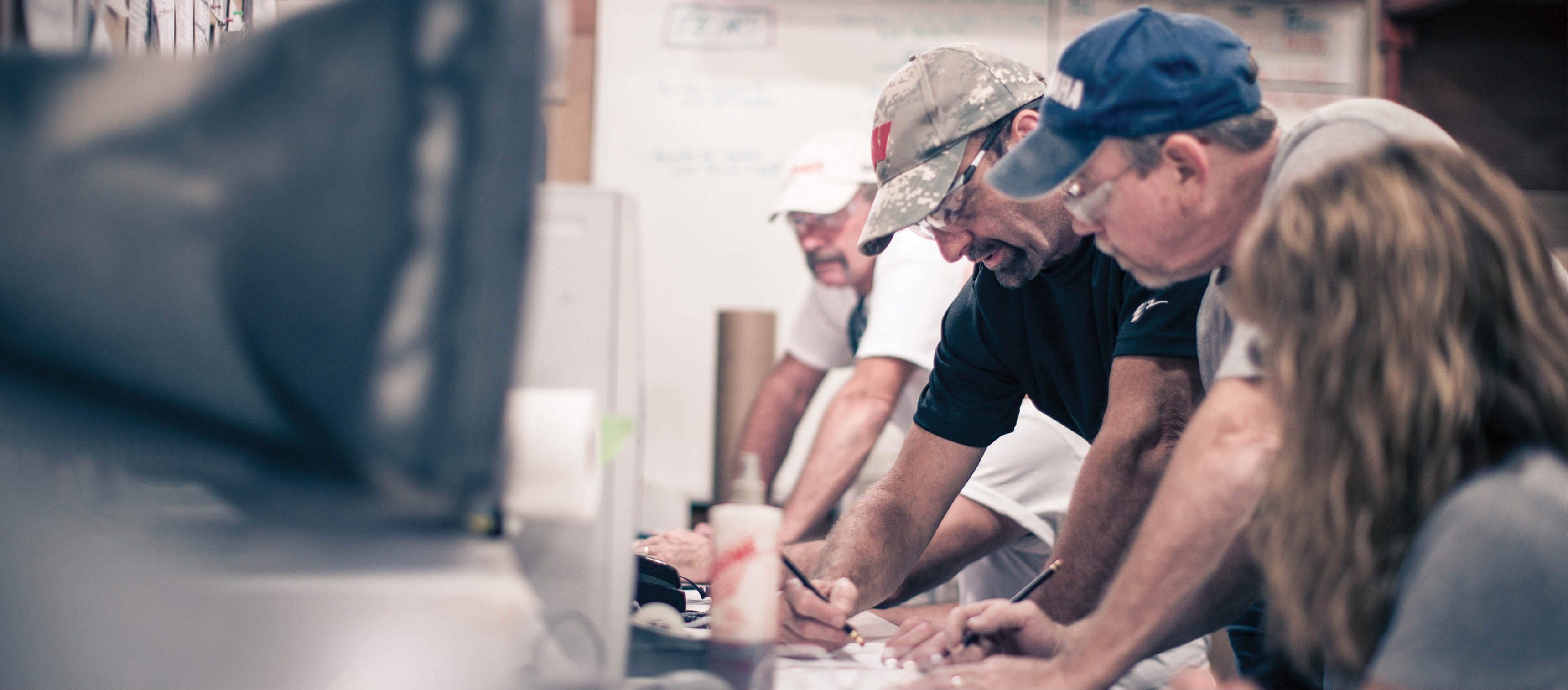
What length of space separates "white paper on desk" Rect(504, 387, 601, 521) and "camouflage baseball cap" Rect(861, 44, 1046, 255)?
68 cm

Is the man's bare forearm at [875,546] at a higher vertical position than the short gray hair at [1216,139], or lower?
lower

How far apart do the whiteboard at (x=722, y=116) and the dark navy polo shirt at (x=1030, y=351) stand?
156 centimetres

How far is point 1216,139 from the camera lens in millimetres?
1040

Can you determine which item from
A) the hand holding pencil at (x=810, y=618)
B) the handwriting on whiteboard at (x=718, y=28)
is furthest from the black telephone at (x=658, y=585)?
the handwriting on whiteboard at (x=718, y=28)

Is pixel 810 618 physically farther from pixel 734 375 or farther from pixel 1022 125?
pixel 734 375

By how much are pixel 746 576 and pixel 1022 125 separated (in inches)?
30.1

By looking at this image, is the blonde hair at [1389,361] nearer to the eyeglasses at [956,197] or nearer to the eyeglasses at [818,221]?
the eyeglasses at [956,197]

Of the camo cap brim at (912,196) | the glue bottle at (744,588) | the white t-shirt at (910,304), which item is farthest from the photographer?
the white t-shirt at (910,304)

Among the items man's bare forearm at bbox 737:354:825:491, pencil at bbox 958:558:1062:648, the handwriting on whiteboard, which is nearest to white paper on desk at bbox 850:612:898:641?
pencil at bbox 958:558:1062:648

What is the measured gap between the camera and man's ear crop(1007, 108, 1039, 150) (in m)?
1.35

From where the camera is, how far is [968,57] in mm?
1388

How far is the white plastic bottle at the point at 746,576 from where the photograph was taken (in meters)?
0.82

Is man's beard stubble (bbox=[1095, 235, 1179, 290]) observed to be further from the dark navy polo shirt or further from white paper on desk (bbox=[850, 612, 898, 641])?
white paper on desk (bbox=[850, 612, 898, 641])

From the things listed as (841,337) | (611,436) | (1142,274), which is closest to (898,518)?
(1142,274)
